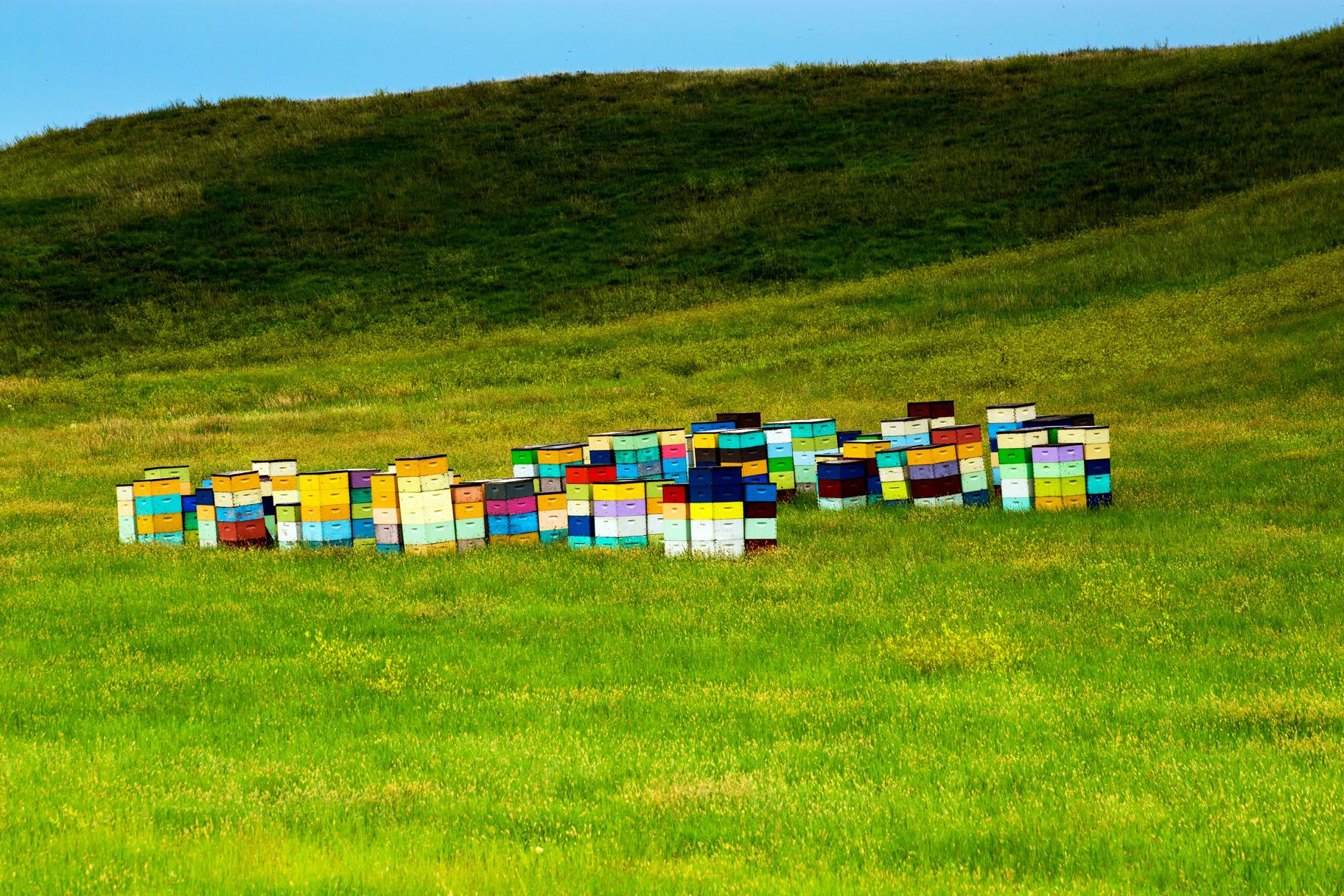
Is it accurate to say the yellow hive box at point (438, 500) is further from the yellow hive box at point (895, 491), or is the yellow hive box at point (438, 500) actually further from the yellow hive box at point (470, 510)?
the yellow hive box at point (895, 491)

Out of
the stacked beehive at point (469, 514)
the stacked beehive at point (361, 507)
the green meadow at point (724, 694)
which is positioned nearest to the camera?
the green meadow at point (724, 694)

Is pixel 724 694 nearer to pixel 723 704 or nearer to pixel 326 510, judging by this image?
pixel 723 704

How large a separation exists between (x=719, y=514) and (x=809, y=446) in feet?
17.3

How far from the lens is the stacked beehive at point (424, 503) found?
17.2 metres

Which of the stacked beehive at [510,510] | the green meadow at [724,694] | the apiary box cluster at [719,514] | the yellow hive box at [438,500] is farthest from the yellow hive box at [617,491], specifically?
the yellow hive box at [438,500]

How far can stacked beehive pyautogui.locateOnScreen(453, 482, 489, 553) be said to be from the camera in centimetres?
1747

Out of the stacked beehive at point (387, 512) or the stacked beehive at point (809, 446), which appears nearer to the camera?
the stacked beehive at point (387, 512)

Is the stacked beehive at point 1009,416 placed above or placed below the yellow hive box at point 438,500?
above

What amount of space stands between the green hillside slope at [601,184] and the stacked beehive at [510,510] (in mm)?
33329

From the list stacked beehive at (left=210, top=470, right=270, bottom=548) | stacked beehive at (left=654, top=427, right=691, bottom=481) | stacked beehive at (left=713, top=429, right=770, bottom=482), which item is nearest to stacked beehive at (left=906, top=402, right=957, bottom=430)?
stacked beehive at (left=713, top=429, right=770, bottom=482)

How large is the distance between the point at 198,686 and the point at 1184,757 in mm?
8233

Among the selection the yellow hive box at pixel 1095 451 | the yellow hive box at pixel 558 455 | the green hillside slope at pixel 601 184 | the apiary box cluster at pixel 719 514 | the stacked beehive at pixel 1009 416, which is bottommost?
the apiary box cluster at pixel 719 514

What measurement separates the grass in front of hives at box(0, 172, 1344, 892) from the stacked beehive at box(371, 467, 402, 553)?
57 cm

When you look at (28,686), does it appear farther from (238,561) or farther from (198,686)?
(238,561)
